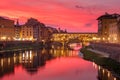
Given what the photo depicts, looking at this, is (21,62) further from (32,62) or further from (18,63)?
(32,62)

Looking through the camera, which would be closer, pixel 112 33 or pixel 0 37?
pixel 112 33

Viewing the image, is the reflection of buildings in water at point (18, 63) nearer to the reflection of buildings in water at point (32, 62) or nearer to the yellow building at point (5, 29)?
the reflection of buildings in water at point (32, 62)

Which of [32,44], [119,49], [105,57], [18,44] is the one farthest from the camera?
[32,44]

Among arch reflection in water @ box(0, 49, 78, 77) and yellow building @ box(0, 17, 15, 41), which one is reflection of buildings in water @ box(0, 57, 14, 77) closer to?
arch reflection in water @ box(0, 49, 78, 77)

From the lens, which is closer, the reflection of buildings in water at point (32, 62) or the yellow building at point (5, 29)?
the reflection of buildings in water at point (32, 62)

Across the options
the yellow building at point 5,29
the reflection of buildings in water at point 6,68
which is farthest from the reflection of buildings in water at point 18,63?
the yellow building at point 5,29

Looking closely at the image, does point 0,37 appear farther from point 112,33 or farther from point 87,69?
point 87,69

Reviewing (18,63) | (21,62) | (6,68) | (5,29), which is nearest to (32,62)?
(21,62)

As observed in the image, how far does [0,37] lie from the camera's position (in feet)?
Answer: 449

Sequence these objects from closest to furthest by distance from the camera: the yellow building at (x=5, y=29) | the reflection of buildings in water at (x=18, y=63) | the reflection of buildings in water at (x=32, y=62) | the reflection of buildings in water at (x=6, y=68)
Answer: the reflection of buildings in water at (x=6, y=68)
the reflection of buildings in water at (x=18, y=63)
the reflection of buildings in water at (x=32, y=62)
the yellow building at (x=5, y=29)

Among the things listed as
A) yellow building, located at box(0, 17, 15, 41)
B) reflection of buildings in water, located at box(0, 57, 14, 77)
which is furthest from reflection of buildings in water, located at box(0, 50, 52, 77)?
yellow building, located at box(0, 17, 15, 41)

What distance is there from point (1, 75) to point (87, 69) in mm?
16431

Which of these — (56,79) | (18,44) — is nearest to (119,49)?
(56,79)

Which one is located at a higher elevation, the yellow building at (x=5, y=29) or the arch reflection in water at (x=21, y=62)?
the yellow building at (x=5, y=29)
